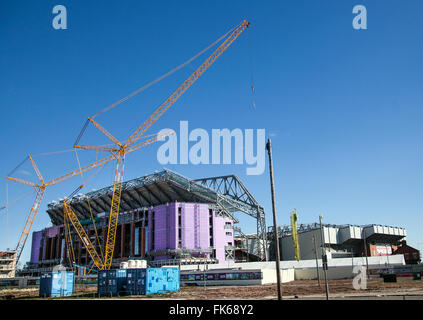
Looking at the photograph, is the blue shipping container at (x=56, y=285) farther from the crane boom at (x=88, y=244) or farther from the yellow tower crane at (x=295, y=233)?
the yellow tower crane at (x=295, y=233)

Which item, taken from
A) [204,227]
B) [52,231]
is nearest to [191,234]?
Result: [204,227]

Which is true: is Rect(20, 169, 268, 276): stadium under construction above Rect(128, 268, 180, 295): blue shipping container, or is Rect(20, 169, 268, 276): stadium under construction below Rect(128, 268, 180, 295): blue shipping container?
above

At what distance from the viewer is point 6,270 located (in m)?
167

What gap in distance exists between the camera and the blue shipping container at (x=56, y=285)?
169 ft

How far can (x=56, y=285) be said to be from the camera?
52031mm

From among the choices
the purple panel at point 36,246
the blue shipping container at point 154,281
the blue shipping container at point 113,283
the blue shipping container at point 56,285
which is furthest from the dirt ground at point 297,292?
the purple panel at point 36,246

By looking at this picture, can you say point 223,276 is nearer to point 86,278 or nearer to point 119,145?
point 86,278

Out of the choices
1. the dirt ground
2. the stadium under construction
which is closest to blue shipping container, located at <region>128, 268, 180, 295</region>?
the dirt ground

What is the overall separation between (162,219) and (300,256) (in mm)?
48043

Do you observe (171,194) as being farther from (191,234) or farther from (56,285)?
(56,285)

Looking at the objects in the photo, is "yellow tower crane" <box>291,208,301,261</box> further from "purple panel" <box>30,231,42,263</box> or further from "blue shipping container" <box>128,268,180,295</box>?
"purple panel" <box>30,231,42,263</box>

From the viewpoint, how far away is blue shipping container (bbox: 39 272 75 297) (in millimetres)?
51500
